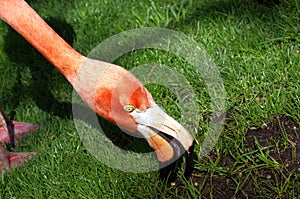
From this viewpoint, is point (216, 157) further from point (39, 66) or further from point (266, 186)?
point (39, 66)

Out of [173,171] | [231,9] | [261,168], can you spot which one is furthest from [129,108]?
[231,9]

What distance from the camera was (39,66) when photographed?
424cm

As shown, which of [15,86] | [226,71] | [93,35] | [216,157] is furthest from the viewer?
[93,35]

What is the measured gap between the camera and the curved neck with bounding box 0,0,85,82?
2.78m

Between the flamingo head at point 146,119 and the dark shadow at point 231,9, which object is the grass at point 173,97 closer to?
the dark shadow at point 231,9

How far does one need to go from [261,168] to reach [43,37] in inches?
45.4

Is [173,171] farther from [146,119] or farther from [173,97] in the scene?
[173,97]

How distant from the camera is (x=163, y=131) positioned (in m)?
2.69

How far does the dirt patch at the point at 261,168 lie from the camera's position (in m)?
2.86

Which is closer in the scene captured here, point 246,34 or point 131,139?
point 131,139

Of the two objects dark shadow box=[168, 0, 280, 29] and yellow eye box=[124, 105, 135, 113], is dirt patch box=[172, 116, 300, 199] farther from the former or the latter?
dark shadow box=[168, 0, 280, 29]

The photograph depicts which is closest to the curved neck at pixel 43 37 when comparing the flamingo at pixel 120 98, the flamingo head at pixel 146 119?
the flamingo at pixel 120 98

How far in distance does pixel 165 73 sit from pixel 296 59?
73 centimetres

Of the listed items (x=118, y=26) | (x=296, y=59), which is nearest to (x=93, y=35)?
(x=118, y=26)
